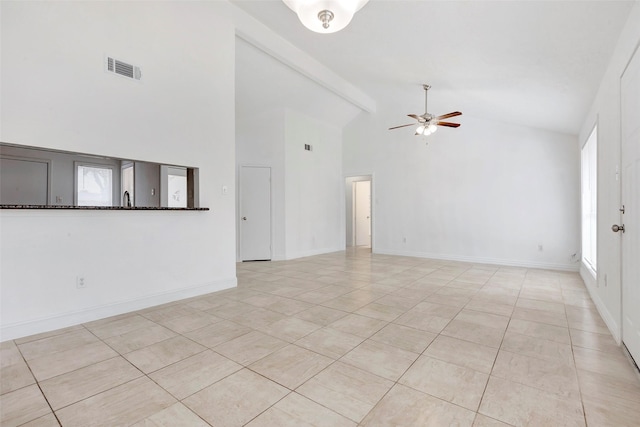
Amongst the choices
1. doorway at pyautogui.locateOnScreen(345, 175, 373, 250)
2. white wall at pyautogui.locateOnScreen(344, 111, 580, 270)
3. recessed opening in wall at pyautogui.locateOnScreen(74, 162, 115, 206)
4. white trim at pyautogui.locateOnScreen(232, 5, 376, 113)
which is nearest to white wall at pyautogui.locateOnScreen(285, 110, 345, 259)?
white wall at pyautogui.locateOnScreen(344, 111, 580, 270)

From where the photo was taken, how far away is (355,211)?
31.1 feet

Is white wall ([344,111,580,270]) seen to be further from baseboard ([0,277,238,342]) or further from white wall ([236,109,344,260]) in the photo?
baseboard ([0,277,238,342])

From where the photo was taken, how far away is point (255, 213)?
6.76 metres

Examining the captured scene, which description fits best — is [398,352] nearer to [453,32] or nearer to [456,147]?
[453,32]

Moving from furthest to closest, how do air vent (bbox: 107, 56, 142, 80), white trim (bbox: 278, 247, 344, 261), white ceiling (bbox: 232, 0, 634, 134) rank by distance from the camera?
white trim (bbox: 278, 247, 344, 261)
air vent (bbox: 107, 56, 142, 80)
white ceiling (bbox: 232, 0, 634, 134)

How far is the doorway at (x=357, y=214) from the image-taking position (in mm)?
9398

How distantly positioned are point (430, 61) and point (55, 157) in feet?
15.1

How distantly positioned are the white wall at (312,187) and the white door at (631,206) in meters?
5.43

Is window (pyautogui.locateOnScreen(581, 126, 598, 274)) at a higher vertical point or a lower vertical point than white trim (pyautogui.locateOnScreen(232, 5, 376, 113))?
lower

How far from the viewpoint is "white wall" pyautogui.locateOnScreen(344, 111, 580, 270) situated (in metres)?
5.70

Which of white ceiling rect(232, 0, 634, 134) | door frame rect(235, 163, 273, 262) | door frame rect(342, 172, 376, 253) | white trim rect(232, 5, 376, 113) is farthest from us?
door frame rect(342, 172, 376, 253)

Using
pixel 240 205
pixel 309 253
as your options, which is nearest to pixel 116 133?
pixel 240 205

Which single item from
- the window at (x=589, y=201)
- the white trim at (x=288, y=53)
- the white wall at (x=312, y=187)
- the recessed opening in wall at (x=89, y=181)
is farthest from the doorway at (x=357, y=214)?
the recessed opening in wall at (x=89, y=181)

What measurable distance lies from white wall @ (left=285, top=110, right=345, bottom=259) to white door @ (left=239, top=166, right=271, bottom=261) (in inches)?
18.3
